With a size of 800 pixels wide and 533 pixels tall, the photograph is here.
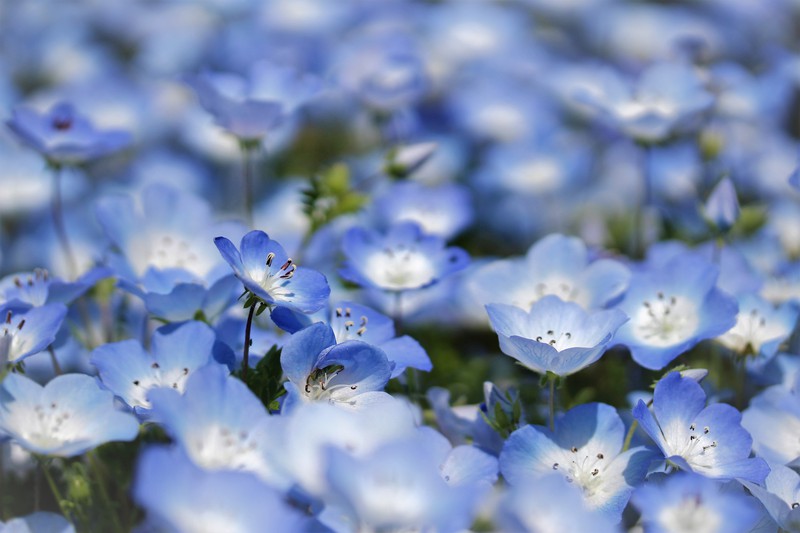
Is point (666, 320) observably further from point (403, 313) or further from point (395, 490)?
point (395, 490)

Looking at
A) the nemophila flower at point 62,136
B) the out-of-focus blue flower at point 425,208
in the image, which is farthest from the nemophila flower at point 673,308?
the nemophila flower at point 62,136

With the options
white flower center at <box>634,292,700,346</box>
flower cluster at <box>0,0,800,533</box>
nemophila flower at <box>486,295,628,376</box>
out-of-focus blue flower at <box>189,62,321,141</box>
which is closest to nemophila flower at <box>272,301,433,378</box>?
flower cluster at <box>0,0,800,533</box>

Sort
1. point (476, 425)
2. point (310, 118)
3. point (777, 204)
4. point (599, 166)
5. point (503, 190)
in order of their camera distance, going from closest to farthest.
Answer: point (476, 425)
point (777, 204)
point (503, 190)
point (599, 166)
point (310, 118)

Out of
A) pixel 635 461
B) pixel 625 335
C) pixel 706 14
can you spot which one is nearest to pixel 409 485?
pixel 635 461

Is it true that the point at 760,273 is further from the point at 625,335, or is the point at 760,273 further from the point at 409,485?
the point at 409,485

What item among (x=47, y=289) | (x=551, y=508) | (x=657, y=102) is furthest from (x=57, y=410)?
(x=657, y=102)

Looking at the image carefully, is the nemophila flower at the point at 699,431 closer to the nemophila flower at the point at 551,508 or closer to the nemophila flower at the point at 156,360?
the nemophila flower at the point at 551,508
